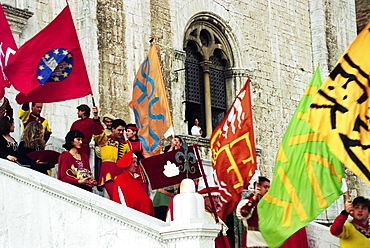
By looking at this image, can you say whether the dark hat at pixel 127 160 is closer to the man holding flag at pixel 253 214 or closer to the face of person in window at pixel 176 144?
the face of person in window at pixel 176 144

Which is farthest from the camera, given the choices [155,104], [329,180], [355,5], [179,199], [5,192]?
[355,5]

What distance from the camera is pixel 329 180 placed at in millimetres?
8516

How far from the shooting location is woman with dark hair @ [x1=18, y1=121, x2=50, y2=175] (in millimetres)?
9914

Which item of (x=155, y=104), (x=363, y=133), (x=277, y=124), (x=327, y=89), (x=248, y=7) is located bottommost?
(x=363, y=133)

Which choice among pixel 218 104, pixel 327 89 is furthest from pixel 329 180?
pixel 218 104

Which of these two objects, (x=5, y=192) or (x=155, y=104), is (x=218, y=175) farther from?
(x=5, y=192)

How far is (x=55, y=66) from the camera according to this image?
10.9 m

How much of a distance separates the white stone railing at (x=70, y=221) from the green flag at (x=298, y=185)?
1.35 metres

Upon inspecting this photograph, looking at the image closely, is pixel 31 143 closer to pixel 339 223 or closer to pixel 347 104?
pixel 339 223

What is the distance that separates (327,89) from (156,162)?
249 centimetres

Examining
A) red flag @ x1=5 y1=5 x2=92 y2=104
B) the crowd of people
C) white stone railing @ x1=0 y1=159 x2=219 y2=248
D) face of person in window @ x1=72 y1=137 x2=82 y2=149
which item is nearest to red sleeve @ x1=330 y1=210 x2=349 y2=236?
the crowd of people

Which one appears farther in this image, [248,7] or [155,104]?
[248,7]

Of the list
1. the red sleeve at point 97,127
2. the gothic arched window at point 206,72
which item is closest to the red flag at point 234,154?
the red sleeve at point 97,127

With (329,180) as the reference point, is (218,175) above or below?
above
